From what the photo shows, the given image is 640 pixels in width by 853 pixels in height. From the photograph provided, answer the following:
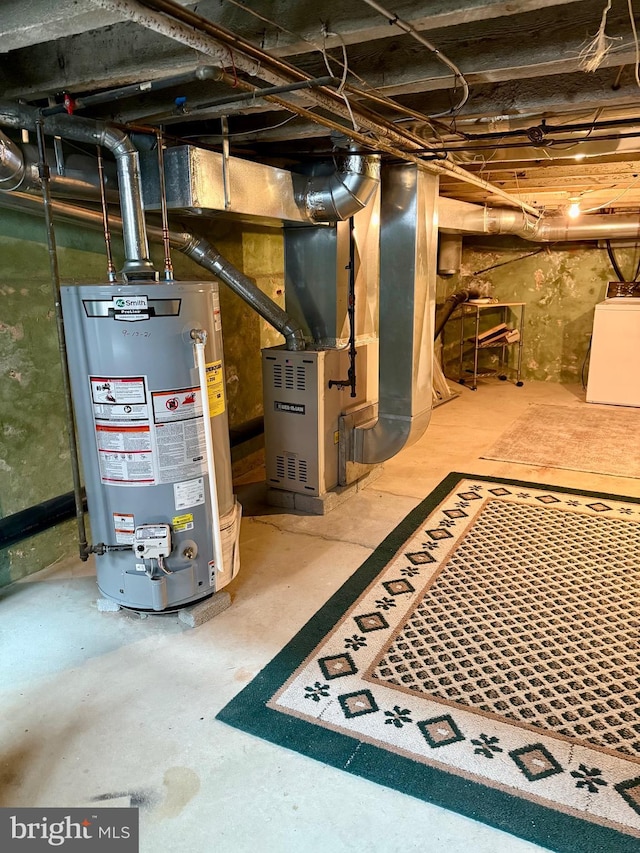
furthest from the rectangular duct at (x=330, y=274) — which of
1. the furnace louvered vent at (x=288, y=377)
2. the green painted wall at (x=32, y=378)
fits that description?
the green painted wall at (x=32, y=378)

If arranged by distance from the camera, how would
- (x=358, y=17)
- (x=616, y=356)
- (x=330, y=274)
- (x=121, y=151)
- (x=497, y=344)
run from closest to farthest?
(x=358, y=17), (x=121, y=151), (x=330, y=274), (x=616, y=356), (x=497, y=344)

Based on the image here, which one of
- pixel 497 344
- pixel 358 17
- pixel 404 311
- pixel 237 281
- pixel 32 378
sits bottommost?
pixel 497 344

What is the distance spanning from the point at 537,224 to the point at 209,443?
16.6 ft

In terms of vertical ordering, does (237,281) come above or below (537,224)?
below

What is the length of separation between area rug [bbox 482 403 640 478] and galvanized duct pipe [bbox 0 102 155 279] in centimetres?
293

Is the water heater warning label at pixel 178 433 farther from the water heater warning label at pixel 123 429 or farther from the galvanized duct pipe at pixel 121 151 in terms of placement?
the galvanized duct pipe at pixel 121 151

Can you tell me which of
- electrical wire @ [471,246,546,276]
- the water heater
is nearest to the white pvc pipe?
the water heater

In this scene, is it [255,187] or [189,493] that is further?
[255,187]

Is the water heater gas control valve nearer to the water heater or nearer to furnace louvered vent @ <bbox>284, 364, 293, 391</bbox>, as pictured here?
the water heater

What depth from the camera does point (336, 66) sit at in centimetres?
215

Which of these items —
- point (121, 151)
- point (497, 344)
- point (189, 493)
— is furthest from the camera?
point (497, 344)

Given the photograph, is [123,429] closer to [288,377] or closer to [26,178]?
[26,178]

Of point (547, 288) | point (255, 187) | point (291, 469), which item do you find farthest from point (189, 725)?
point (547, 288)

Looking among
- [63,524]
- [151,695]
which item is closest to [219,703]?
[151,695]
